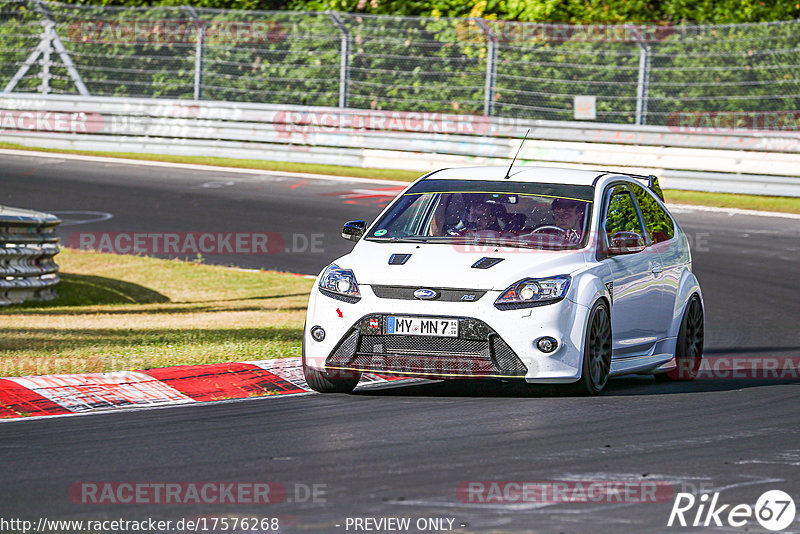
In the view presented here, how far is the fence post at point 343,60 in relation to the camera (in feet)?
86.3

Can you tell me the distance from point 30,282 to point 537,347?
324 inches

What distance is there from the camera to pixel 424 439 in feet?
23.1

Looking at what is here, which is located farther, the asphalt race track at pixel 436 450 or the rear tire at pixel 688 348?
A: the rear tire at pixel 688 348

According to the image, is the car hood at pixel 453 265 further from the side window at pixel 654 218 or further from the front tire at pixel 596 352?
the side window at pixel 654 218

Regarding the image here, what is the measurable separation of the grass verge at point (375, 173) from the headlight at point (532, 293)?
45.4 ft

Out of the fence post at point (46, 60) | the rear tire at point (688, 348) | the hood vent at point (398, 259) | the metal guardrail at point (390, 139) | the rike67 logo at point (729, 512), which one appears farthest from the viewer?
the fence post at point (46, 60)

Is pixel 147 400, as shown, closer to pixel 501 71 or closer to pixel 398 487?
pixel 398 487

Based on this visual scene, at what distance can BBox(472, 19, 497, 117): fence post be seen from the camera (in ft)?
82.4

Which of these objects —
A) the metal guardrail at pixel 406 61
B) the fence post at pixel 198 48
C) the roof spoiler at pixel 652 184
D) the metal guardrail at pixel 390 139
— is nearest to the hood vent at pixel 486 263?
the roof spoiler at pixel 652 184

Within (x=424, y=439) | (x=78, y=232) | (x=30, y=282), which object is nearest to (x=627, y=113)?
(x=78, y=232)

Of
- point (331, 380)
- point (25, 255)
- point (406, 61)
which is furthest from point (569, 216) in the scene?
point (406, 61)

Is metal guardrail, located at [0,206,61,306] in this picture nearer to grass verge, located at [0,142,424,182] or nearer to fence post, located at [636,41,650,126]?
grass verge, located at [0,142,424,182]

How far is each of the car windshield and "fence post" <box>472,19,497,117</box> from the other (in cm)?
1580

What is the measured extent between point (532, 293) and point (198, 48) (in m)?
20.3
